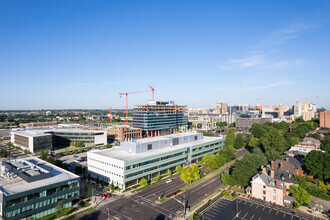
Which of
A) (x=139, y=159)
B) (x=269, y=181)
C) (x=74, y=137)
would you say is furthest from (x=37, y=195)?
(x=74, y=137)

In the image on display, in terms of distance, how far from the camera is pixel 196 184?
74688mm

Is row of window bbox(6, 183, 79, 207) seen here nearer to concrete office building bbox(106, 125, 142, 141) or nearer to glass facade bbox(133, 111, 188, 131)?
concrete office building bbox(106, 125, 142, 141)

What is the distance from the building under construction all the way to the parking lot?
108 meters

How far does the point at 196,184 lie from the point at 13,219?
51.8 metres

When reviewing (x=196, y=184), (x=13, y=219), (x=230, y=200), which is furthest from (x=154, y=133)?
(x=13, y=219)

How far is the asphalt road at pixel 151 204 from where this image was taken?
5322 cm

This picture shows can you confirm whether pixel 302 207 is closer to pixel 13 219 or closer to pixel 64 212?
pixel 64 212

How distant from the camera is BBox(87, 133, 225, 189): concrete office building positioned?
70062 millimetres

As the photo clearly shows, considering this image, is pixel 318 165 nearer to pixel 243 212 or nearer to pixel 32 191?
pixel 243 212

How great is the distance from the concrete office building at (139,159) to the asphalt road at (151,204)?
6413 mm

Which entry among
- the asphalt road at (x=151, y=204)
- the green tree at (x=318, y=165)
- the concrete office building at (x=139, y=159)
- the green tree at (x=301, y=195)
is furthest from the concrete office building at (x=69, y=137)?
the green tree at (x=318, y=165)

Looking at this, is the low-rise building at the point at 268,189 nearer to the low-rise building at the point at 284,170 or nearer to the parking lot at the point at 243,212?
the parking lot at the point at 243,212

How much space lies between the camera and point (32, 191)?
50.1 m

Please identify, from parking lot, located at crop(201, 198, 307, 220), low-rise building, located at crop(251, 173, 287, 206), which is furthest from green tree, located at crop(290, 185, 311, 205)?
parking lot, located at crop(201, 198, 307, 220)
